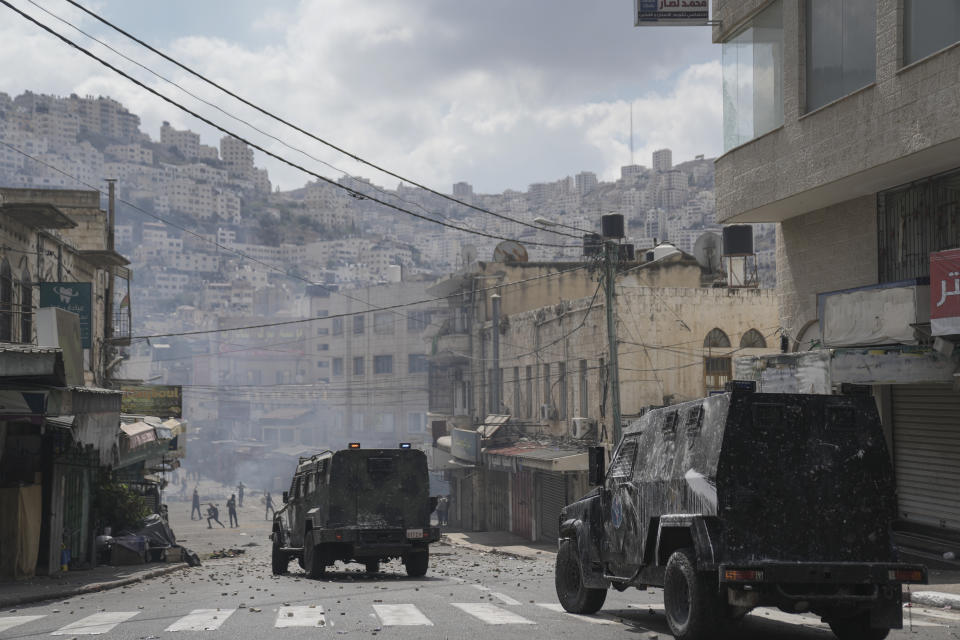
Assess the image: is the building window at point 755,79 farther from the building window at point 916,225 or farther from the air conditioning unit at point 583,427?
the air conditioning unit at point 583,427

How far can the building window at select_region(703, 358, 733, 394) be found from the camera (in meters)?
36.8

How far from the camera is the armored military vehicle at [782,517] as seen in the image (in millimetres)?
9062

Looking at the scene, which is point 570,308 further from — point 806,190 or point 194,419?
point 194,419

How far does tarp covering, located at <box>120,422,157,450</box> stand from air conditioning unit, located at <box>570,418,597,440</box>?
1398 centimetres

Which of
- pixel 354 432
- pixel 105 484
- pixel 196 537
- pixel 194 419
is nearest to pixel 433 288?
pixel 196 537

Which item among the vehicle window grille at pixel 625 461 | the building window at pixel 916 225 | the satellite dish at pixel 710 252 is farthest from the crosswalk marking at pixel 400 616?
the satellite dish at pixel 710 252

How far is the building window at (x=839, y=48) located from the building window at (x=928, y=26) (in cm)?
79

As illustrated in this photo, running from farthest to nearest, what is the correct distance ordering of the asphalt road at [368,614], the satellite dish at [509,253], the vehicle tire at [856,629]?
the satellite dish at [509,253] < the asphalt road at [368,614] < the vehicle tire at [856,629]

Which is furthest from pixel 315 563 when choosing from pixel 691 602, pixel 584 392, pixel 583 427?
pixel 584 392

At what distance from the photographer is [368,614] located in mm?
12352

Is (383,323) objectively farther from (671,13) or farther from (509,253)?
(671,13)

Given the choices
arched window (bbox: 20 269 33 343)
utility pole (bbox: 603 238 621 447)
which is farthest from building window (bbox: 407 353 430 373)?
arched window (bbox: 20 269 33 343)

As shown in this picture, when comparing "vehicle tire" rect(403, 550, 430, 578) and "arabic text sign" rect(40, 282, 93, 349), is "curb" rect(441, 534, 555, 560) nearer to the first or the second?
"vehicle tire" rect(403, 550, 430, 578)

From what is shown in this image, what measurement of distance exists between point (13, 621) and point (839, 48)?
16.2 m
